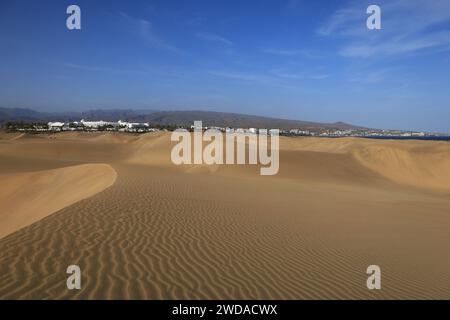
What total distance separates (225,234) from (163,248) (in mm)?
1854

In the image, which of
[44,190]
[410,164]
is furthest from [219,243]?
[410,164]

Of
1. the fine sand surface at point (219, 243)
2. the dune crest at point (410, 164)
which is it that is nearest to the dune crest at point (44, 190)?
the fine sand surface at point (219, 243)

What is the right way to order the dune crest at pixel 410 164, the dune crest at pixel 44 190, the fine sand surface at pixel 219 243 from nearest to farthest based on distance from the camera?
the fine sand surface at pixel 219 243 < the dune crest at pixel 44 190 < the dune crest at pixel 410 164

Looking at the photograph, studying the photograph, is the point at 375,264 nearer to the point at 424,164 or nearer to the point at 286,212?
the point at 286,212

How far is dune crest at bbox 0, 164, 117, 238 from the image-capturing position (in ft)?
43.9

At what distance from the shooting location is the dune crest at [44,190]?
526 inches

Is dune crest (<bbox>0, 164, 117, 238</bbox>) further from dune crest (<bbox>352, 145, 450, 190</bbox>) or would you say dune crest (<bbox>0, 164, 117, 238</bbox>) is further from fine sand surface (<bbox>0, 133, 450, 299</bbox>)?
dune crest (<bbox>352, 145, 450, 190</bbox>)

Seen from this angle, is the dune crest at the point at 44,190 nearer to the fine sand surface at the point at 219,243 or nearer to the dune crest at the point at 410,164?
the fine sand surface at the point at 219,243

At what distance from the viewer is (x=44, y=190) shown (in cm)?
1806

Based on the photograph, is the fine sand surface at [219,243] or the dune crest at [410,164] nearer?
the fine sand surface at [219,243]

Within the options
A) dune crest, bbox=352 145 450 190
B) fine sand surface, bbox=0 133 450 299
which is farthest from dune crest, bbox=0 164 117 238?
dune crest, bbox=352 145 450 190

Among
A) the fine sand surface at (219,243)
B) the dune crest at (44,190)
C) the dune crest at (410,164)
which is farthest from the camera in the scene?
the dune crest at (410,164)

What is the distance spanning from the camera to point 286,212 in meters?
11.6

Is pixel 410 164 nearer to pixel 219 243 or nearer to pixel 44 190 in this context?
pixel 44 190
